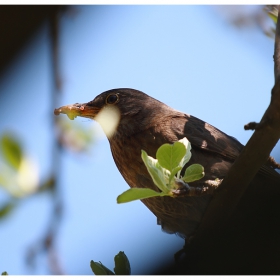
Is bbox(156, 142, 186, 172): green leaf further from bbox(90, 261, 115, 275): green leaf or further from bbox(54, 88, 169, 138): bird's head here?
bbox(54, 88, 169, 138): bird's head

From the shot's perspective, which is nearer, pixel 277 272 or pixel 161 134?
pixel 277 272

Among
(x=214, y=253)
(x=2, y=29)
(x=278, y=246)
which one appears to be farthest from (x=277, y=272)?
(x=2, y=29)

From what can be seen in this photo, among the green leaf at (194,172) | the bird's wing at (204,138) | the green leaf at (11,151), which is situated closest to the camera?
the green leaf at (11,151)

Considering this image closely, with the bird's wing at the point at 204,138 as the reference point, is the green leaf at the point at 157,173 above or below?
below

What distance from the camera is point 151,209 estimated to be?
151 inches

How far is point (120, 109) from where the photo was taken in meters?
4.28

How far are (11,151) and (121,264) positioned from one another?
0.65 meters

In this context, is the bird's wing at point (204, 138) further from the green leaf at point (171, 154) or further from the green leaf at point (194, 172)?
the green leaf at point (171, 154)

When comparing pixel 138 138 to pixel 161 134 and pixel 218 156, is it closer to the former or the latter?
pixel 161 134

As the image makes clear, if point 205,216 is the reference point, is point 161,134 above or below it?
above

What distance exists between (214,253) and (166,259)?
2.81ft

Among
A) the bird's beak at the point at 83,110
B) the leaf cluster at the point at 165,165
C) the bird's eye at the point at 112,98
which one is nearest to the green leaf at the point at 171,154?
the leaf cluster at the point at 165,165

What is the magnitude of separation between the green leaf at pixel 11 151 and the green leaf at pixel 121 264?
0.57 metres

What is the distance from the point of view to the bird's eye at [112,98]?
4289mm
